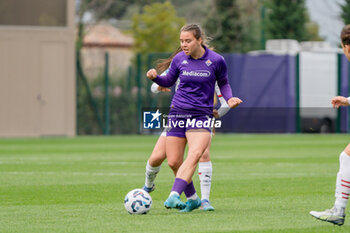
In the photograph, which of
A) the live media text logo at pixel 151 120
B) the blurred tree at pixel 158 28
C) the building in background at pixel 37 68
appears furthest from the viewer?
the blurred tree at pixel 158 28

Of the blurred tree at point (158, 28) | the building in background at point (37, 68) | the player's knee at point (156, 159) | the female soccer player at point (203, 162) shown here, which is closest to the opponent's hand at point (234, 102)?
the female soccer player at point (203, 162)

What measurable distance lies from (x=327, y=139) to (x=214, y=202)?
55.2ft

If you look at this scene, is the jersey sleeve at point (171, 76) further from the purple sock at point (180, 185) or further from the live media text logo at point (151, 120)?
A: the purple sock at point (180, 185)

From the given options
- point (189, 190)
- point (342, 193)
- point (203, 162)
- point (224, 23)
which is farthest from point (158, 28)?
point (342, 193)

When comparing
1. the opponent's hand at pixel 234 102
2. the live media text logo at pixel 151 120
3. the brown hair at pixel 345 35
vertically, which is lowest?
the live media text logo at pixel 151 120

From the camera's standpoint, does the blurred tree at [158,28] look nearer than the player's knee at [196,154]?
No

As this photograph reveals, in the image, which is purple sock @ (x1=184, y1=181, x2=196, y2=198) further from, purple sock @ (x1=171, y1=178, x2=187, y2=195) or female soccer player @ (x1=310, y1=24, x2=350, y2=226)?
female soccer player @ (x1=310, y1=24, x2=350, y2=226)

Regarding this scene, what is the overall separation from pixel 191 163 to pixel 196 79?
92 centimetres

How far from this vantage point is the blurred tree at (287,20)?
44.2 meters

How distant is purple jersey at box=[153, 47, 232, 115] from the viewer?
362 inches

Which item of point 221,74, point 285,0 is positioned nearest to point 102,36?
point 285,0

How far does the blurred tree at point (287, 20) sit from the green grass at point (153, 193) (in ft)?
72.7

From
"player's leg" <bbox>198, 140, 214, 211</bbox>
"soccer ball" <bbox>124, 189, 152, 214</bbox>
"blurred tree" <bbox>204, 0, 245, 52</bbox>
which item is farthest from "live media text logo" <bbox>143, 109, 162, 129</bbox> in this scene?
"blurred tree" <bbox>204, 0, 245, 52</bbox>

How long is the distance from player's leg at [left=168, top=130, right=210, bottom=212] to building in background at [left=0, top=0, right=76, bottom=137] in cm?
1982
